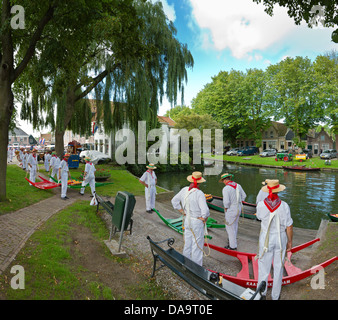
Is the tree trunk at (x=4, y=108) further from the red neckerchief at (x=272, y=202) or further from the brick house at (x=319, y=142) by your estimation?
the brick house at (x=319, y=142)

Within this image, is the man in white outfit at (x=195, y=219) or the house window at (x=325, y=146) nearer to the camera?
the man in white outfit at (x=195, y=219)

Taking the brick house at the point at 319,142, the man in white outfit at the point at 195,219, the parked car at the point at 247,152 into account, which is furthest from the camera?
the brick house at the point at 319,142

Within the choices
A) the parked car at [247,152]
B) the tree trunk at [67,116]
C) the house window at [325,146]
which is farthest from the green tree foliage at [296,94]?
the tree trunk at [67,116]

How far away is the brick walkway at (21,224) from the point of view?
5.08m

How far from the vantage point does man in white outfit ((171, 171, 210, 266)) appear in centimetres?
496

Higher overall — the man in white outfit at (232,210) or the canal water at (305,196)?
the man in white outfit at (232,210)

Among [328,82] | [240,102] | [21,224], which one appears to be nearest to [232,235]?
[21,224]

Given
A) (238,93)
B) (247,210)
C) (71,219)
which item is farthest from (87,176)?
(238,93)

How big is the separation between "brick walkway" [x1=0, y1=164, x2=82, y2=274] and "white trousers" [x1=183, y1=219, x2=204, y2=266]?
3.54 meters

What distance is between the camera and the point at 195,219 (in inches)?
197

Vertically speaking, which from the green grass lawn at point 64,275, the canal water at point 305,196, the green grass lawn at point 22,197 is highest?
the green grass lawn at point 22,197

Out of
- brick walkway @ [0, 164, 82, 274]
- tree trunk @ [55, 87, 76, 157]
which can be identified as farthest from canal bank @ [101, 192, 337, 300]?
tree trunk @ [55, 87, 76, 157]

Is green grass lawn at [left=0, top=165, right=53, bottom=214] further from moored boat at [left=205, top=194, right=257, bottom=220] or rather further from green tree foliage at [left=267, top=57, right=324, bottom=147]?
green tree foliage at [left=267, top=57, right=324, bottom=147]
